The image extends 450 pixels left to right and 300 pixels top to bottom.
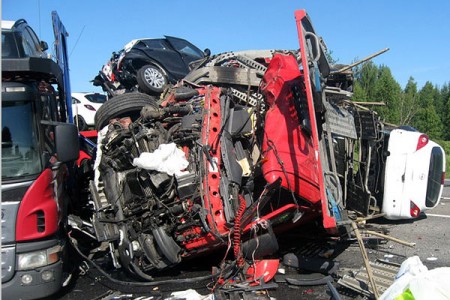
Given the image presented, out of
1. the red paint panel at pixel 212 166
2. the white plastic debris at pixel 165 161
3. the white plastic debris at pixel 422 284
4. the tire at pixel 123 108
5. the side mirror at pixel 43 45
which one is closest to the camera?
the white plastic debris at pixel 422 284

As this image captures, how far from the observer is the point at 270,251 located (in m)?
4.36

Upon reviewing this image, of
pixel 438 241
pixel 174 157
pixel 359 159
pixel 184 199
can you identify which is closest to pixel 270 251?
pixel 184 199

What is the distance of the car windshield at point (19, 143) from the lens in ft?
12.1

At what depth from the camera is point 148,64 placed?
29.1 feet

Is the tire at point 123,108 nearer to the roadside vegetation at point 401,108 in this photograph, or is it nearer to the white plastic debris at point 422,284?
the white plastic debris at point 422,284

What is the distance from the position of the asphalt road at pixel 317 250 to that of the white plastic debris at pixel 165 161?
1.20m

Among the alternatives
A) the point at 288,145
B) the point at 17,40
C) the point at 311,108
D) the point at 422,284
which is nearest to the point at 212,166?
the point at 288,145

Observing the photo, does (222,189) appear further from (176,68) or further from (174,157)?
(176,68)

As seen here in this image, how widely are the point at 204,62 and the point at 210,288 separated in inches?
140

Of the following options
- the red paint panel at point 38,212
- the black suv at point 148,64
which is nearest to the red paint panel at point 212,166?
the red paint panel at point 38,212

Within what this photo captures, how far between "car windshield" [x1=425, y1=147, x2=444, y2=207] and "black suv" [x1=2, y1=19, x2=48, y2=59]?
5107 mm

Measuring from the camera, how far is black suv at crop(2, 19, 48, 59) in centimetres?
414

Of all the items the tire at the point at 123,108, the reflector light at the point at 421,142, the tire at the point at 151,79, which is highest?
the tire at the point at 151,79

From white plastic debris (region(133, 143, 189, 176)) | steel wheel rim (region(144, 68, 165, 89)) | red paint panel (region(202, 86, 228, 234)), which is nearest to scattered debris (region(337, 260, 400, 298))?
red paint panel (region(202, 86, 228, 234))
